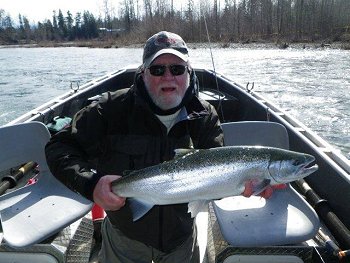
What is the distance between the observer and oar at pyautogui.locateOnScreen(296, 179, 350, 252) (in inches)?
108

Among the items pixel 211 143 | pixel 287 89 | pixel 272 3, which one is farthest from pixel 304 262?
pixel 272 3

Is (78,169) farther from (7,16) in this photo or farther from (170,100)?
(7,16)

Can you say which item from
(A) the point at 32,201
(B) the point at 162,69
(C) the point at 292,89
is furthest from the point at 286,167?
(C) the point at 292,89

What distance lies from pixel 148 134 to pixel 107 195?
0.55 metres

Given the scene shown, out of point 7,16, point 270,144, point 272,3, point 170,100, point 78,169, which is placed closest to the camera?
point 78,169

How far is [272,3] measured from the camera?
58.1m

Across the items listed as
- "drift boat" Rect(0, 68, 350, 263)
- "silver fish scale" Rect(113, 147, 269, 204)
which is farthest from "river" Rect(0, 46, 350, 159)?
"silver fish scale" Rect(113, 147, 269, 204)

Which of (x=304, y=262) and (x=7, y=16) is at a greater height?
(x=7, y=16)

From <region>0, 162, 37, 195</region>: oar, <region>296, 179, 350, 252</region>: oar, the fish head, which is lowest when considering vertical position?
<region>296, 179, 350, 252</region>: oar

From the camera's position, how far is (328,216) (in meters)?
3.05

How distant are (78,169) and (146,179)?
442mm

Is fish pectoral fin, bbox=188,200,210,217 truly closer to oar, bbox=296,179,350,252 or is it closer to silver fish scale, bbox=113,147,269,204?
silver fish scale, bbox=113,147,269,204

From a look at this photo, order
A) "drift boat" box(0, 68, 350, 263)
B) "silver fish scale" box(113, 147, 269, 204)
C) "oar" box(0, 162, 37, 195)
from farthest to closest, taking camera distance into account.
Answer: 1. "oar" box(0, 162, 37, 195)
2. "drift boat" box(0, 68, 350, 263)
3. "silver fish scale" box(113, 147, 269, 204)

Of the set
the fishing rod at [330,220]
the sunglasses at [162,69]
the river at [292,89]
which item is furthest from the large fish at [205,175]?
the river at [292,89]
